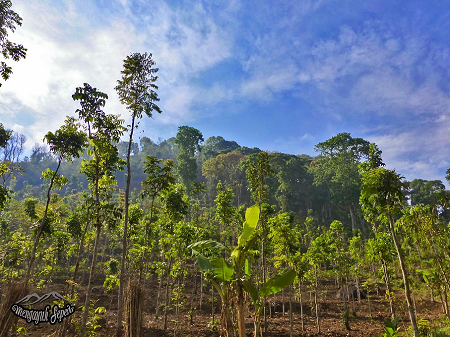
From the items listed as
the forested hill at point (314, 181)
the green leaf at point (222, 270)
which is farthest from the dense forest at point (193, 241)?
the forested hill at point (314, 181)

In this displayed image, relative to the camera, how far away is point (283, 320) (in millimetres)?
18391

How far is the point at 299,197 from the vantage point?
52656mm

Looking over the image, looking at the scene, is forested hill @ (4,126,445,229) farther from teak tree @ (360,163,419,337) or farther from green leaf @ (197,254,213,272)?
green leaf @ (197,254,213,272)

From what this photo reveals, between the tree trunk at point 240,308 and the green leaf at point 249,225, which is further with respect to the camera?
the green leaf at point 249,225

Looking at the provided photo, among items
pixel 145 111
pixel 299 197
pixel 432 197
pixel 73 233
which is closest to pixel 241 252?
pixel 145 111

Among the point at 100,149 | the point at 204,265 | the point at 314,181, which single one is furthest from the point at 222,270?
the point at 314,181

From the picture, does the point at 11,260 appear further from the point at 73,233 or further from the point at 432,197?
the point at 432,197

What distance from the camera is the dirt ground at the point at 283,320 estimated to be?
13273mm

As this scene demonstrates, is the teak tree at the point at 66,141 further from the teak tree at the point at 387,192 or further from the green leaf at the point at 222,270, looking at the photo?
the teak tree at the point at 387,192

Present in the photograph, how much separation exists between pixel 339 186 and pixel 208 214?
24.0 meters

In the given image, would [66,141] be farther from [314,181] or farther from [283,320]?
[314,181]

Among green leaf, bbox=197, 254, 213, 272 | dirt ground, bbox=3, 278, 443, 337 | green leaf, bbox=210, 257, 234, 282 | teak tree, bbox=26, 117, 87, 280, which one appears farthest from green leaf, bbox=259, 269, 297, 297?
teak tree, bbox=26, 117, 87, 280

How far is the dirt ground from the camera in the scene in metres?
13.3

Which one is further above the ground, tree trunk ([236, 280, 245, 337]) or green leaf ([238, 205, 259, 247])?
green leaf ([238, 205, 259, 247])
